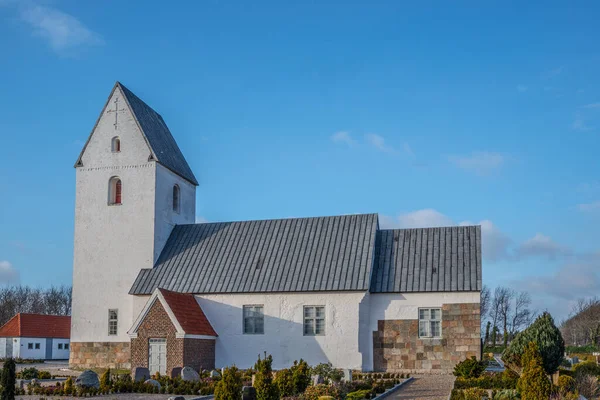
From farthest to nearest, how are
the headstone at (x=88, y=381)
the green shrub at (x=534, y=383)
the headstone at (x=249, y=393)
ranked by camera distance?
1. the headstone at (x=88, y=381)
2. the headstone at (x=249, y=393)
3. the green shrub at (x=534, y=383)

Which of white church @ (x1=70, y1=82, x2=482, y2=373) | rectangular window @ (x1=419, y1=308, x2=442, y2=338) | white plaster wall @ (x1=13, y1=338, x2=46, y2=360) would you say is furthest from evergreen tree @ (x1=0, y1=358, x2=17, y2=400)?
white plaster wall @ (x1=13, y1=338, x2=46, y2=360)

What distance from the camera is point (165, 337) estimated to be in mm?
23531

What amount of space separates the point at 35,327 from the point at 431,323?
97.5 ft

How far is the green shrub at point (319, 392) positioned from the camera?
14.6 metres

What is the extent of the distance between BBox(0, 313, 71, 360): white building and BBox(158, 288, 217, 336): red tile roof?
72.1ft

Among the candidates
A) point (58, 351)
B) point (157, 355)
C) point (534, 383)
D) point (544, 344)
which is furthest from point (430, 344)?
point (58, 351)

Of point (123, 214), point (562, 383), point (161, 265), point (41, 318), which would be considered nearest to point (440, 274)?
point (562, 383)

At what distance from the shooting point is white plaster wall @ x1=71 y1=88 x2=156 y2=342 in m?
27.4

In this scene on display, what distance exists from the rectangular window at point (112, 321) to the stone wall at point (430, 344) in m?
10.2

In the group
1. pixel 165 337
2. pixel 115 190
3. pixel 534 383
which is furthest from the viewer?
pixel 115 190

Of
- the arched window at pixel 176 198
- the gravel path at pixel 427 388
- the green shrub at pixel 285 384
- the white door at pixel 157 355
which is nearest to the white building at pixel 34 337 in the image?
the arched window at pixel 176 198

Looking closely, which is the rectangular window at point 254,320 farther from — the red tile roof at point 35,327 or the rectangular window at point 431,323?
the red tile roof at point 35,327

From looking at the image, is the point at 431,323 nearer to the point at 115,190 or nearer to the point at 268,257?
the point at 268,257

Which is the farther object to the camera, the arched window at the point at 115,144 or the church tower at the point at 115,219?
the arched window at the point at 115,144
